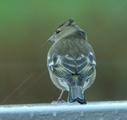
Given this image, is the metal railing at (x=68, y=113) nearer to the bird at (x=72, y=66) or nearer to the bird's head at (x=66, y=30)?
the bird at (x=72, y=66)

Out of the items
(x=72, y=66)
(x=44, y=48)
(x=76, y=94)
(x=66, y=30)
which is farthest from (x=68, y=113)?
(x=44, y=48)

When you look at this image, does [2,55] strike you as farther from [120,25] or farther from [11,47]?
[120,25]

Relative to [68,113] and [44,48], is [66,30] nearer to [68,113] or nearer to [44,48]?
[44,48]

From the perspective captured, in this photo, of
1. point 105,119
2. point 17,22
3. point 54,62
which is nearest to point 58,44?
point 54,62

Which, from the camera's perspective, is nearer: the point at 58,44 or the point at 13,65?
the point at 58,44

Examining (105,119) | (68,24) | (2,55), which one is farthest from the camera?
(2,55)

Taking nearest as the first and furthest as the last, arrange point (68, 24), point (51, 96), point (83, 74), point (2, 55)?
point (83, 74) < point (68, 24) < point (51, 96) < point (2, 55)

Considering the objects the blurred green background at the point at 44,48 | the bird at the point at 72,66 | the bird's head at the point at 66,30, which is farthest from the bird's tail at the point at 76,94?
the blurred green background at the point at 44,48
